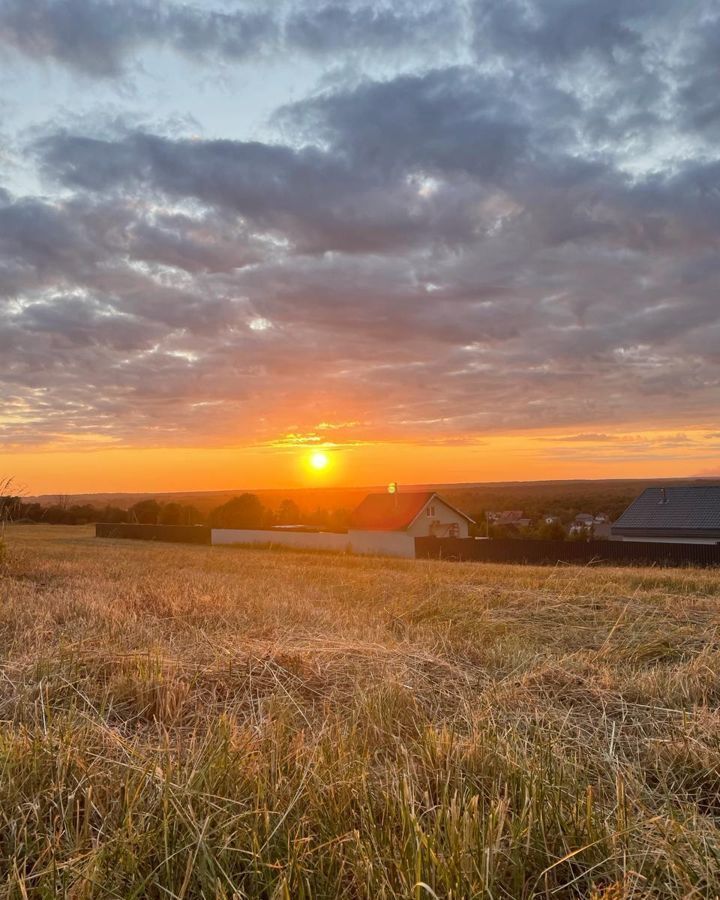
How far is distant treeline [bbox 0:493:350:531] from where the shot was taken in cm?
5322

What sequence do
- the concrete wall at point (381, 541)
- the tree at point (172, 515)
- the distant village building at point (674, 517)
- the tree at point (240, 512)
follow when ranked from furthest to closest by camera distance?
the tree at point (172, 515)
the tree at point (240, 512)
the distant village building at point (674, 517)
the concrete wall at point (381, 541)

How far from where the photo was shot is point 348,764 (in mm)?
2721

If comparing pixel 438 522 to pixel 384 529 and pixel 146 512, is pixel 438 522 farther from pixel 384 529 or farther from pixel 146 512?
pixel 146 512

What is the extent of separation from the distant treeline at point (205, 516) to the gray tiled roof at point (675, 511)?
2049 centimetres

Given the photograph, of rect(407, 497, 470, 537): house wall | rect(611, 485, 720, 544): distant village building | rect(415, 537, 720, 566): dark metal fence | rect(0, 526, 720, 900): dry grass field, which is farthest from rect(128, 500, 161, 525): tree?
rect(0, 526, 720, 900): dry grass field

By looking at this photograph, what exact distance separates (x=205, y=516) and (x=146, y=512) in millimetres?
4804

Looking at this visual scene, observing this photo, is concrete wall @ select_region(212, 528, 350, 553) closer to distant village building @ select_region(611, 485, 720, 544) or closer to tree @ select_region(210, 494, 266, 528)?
tree @ select_region(210, 494, 266, 528)

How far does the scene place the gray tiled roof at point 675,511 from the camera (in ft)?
154

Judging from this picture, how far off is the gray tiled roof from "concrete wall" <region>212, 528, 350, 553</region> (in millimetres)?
21447

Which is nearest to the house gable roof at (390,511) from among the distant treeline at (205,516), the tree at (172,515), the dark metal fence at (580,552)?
the distant treeline at (205,516)

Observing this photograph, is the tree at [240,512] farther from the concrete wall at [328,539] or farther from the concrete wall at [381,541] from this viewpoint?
the concrete wall at [381,541]

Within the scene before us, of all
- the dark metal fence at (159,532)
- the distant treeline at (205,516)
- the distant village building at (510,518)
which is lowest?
the distant village building at (510,518)

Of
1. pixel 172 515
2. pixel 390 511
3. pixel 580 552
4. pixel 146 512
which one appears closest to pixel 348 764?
pixel 580 552

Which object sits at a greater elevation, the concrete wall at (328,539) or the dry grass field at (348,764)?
the dry grass field at (348,764)
